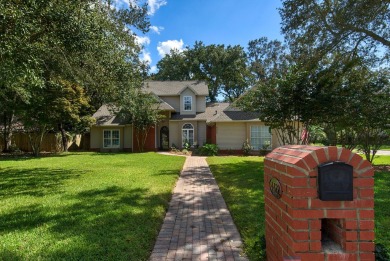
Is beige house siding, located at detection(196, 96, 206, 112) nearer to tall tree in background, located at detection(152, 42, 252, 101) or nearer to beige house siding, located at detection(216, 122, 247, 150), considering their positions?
beige house siding, located at detection(216, 122, 247, 150)

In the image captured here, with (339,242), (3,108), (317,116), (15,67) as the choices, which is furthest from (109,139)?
(339,242)

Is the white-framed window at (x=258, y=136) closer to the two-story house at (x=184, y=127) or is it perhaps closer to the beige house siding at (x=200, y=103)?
the two-story house at (x=184, y=127)

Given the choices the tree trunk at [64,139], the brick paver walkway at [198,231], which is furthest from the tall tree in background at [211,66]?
the brick paver walkway at [198,231]

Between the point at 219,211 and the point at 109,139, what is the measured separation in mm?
23802

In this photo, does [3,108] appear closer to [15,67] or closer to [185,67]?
A: [15,67]

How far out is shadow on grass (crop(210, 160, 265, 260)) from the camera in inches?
175

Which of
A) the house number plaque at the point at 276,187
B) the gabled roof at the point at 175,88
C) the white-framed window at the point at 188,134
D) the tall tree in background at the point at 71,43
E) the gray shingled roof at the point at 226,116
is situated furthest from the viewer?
the gabled roof at the point at 175,88

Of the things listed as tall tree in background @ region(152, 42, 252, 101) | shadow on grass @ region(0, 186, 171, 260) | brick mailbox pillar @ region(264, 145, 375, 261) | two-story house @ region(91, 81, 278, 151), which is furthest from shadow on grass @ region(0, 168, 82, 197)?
tall tree in background @ region(152, 42, 252, 101)

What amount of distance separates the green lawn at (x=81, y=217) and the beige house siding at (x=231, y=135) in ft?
47.5

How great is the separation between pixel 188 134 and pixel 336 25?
17902 mm

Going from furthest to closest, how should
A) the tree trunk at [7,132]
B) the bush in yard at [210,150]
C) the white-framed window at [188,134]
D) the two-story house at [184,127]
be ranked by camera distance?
the white-framed window at [188,134] < the tree trunk at [7,132] < the two-story house at [184,127] < the bush in yard at [210,150]

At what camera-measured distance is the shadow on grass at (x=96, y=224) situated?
13.4 ft

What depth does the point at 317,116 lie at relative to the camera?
1277 centimetres

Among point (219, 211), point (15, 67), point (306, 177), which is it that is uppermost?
point (15, 67)
